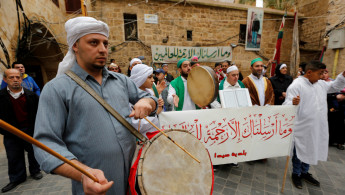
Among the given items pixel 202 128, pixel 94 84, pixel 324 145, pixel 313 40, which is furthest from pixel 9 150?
pixel 313 40

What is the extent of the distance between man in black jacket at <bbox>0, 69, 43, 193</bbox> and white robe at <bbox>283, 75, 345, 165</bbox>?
16.1 feet

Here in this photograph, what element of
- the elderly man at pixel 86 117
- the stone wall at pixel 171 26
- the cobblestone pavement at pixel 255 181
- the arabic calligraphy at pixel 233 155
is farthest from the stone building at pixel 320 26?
the elderly man at pixel 86 117

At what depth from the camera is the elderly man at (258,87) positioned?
3.67 metres

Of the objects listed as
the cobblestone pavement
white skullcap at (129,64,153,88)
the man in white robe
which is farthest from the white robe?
white skullcap at (129,64,153,88)

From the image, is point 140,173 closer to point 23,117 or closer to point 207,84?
point 207,84

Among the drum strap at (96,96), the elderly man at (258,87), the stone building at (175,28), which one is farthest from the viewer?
the stone building at (175,28)

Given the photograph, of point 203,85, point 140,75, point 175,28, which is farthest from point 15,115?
point 175,28

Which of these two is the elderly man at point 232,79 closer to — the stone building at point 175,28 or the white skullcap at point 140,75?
the white skullcap at point 140,75

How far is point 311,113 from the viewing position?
277cm

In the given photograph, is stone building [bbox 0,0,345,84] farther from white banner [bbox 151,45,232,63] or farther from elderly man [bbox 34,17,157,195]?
elderly man [bbox 34,17,157,195]

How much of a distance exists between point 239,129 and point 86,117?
2306mm

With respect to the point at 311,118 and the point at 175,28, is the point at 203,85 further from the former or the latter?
the point at 175,28

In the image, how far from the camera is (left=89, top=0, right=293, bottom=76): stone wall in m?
9.66

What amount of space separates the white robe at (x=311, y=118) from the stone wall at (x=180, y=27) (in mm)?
8875
